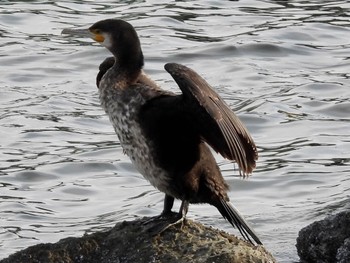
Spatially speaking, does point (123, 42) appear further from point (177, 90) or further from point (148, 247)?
point (177, 90)

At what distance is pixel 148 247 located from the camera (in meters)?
6.11

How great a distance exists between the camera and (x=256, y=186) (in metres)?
9.77

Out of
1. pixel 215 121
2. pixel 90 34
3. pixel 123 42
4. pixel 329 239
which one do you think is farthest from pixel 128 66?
pixel 329 239

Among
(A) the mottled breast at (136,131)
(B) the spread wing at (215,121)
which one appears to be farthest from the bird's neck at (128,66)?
(B) the spread wing at (215,121)

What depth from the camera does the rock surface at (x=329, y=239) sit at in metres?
6.88

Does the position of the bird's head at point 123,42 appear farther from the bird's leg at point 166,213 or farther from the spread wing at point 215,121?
the bird's leg at point 166,213

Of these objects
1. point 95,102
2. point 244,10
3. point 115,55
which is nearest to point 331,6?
point 244,10

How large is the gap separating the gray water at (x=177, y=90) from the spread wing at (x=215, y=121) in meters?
1.56

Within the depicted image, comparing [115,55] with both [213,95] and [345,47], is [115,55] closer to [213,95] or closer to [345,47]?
[213,95]

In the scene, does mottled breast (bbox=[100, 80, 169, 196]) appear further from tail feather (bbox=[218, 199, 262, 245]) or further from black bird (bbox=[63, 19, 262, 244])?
tail feather (bbox=[218, 199, 262, 245])

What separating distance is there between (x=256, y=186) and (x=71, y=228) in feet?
5.47

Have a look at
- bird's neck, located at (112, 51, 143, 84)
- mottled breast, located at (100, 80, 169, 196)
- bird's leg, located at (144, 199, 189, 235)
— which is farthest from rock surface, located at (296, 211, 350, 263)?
bird's neck, located at (112, 51, 143, 84)

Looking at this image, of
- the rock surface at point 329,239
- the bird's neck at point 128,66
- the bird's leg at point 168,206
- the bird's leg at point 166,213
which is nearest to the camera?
the bird's leg at point 166,213

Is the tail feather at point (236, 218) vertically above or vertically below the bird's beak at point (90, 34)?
below
